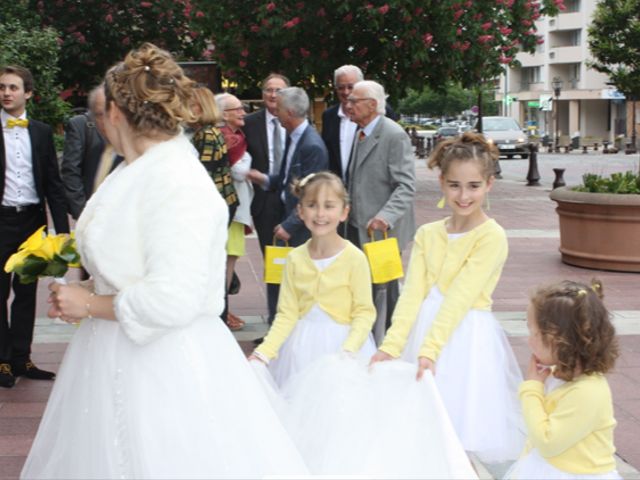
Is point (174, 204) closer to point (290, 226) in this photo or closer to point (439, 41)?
point (290, 226)

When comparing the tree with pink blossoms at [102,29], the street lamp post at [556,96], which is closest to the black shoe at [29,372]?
the tree with pink blossoms at [102,29]

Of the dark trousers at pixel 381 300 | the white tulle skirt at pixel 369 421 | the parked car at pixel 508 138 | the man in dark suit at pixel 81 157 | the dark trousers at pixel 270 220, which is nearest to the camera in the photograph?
the white tulle skirt at pixel 369 421

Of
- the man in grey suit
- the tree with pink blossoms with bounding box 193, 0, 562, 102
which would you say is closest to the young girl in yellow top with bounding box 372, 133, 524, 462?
the man in grey suit

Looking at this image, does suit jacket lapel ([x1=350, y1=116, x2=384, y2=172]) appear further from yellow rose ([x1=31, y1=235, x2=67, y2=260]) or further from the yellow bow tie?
yellow rose ([x1=31, y1=235, x2=67, y2=260])

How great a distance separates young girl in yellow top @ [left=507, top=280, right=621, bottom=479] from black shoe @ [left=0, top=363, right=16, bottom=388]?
156 inches

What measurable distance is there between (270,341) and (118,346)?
1980mm

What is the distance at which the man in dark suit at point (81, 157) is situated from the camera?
6680 mm

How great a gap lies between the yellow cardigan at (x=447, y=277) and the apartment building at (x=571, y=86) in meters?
69.1

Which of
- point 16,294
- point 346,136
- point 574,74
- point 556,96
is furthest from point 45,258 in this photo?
point 574,74

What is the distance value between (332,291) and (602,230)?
651cm

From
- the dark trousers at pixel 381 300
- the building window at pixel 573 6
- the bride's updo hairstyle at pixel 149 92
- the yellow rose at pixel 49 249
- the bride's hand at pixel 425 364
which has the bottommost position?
the dark trousers at pixel 381 300

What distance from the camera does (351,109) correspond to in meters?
6.34

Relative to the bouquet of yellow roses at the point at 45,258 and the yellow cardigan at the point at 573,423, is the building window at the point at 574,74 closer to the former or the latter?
the yellow cardigan at the point at 573,423

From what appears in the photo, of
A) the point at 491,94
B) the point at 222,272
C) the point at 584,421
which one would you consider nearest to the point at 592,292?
the point at 584,421
